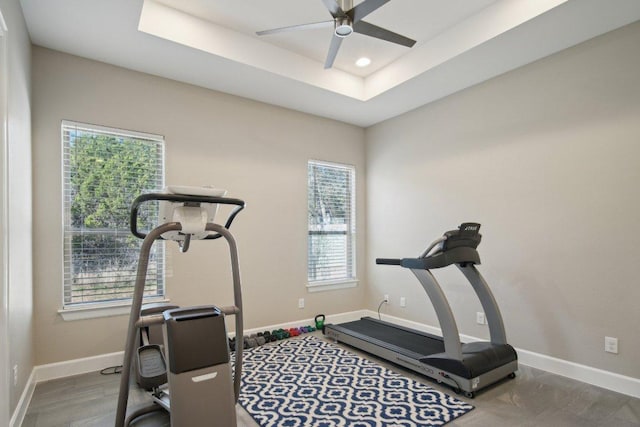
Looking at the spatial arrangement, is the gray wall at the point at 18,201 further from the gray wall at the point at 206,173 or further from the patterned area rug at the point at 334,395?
the patterned area rug at the point at 334,395

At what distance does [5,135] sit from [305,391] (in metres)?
2.65

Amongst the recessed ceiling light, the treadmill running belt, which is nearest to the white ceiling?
the recessed ceiling light

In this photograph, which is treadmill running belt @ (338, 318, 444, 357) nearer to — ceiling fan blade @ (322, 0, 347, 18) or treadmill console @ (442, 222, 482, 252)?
treadmill console @ (442, 222, 482, 252)

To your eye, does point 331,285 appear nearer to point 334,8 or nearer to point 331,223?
point 331,223

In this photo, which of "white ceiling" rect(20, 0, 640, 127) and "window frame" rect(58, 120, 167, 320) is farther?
"window frame" rect(58, 120, 167, 320)

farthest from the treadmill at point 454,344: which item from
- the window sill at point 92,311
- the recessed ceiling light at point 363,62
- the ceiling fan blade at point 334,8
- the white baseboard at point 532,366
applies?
the window sill at point 92,311

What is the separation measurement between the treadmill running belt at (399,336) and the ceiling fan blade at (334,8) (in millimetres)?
2849

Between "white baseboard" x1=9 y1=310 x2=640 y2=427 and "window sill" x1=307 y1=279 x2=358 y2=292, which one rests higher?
"window sill" x1=307 y1=279 x2=358 y2=292

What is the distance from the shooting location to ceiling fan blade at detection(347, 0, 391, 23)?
83.8 inches

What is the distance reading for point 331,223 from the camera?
16.1ft

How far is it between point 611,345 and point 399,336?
5.83 feet

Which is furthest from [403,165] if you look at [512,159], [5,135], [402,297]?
[5,135]

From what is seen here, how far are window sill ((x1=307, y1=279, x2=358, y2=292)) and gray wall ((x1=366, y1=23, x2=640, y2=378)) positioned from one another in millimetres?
947

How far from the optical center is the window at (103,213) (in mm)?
3145
